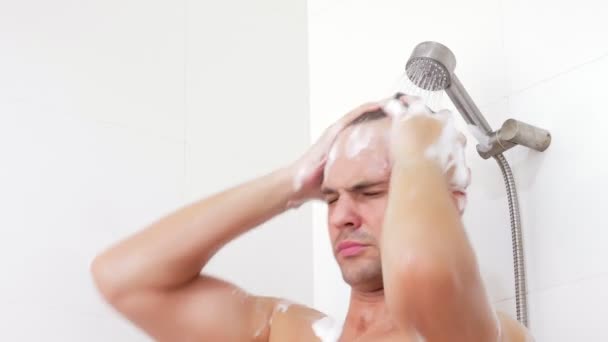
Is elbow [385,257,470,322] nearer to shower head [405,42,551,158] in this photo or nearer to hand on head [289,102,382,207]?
hand on head [289,102,382,207]

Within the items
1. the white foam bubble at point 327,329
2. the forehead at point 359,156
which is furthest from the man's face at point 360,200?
the white foam bubble at point 327,329

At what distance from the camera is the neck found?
139 cm

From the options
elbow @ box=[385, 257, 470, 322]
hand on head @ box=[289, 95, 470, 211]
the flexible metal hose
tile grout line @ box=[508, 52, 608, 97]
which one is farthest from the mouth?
tile grout line @ box=[508, 52, 608, 97]

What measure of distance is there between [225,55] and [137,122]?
279 mm

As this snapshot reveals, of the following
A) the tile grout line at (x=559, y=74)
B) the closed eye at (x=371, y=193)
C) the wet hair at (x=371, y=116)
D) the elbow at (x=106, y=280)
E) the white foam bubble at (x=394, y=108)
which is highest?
the tile grout line at (x=559, y=74)

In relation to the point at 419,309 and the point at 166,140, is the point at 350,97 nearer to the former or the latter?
the point at 166,140

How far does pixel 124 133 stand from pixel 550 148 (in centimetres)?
73

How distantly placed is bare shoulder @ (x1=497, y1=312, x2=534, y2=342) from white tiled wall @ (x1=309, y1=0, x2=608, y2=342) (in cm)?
16

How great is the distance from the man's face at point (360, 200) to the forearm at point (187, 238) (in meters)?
0.12

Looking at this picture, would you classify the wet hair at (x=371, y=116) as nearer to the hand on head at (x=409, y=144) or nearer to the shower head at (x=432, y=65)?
the hand on head at (x=409, y=144)

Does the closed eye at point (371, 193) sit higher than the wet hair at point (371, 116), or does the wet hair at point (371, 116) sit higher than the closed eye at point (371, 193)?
the wet hair at point (371, 116)

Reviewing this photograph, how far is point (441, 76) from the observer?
1.61m

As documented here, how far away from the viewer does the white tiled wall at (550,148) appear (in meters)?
1.53

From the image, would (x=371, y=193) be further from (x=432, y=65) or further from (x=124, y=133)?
(x=124, y=133)
